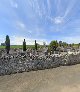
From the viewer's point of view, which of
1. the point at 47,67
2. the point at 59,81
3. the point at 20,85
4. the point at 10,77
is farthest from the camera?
the point at 47,67

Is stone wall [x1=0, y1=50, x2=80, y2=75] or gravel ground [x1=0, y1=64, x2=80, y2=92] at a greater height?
stone wall [x1=0, y1=50, x2=80, y2=75]

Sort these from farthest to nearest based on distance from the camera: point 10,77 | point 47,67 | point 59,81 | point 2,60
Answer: point 47,67
point 2,60
point 10,77
point 59,81

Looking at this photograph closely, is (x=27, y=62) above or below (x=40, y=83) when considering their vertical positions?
above

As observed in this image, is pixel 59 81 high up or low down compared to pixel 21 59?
down

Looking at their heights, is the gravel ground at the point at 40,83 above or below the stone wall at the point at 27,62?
below

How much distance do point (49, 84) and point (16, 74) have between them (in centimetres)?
442

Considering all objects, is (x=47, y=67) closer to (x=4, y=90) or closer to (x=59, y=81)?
(x=59, y=81)

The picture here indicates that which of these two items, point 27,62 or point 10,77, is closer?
point 10,77

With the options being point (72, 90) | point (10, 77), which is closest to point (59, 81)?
point (72, 90)

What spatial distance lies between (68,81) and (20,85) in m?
3.98

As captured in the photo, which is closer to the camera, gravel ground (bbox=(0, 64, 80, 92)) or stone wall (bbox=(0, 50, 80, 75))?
gravel ground (bbox=(0, 64, 80, 92))

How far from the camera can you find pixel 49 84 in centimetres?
1458

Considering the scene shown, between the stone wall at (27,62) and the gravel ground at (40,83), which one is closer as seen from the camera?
the gravel ground at (40,83)

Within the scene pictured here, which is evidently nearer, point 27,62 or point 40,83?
point 40,83
